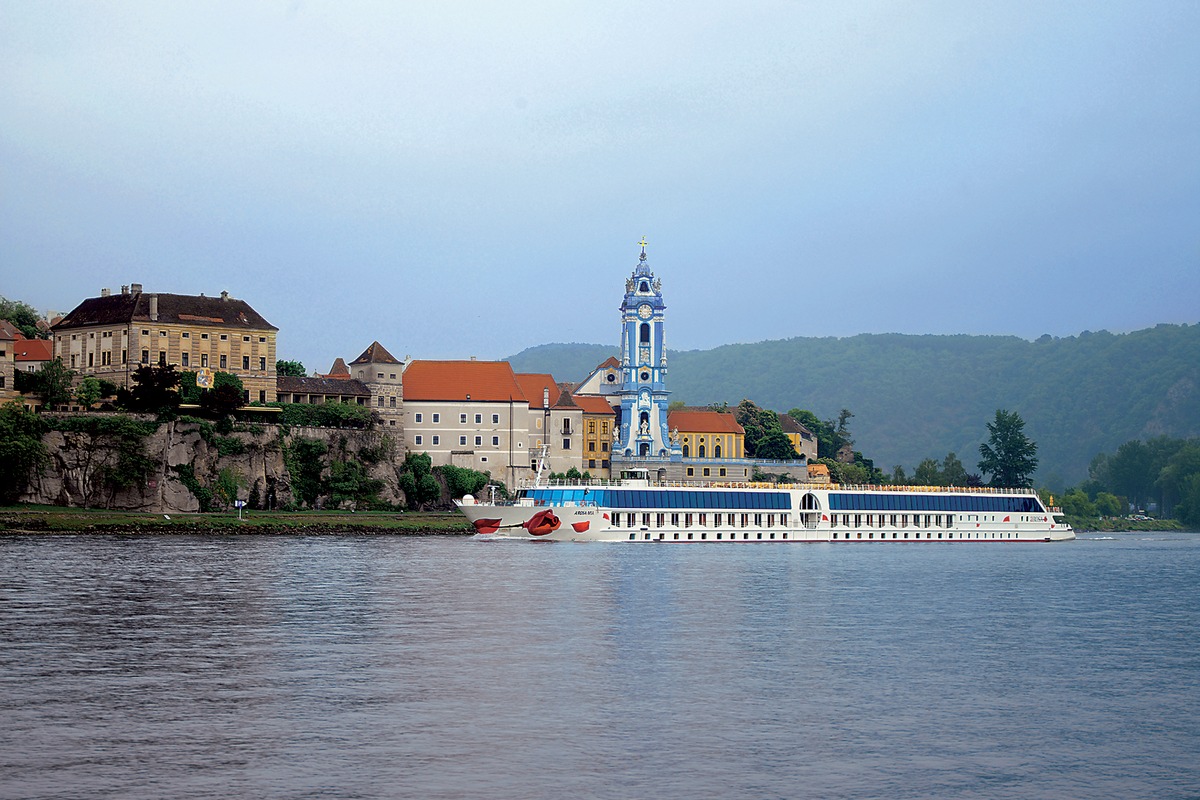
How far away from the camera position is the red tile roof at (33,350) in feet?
369

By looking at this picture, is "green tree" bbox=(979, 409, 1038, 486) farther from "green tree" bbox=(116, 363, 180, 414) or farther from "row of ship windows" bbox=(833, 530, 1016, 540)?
"green tree" bbox=(116, 363, 180, 414)

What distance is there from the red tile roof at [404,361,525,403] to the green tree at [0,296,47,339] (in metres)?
33.8

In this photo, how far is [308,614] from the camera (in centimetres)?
4078

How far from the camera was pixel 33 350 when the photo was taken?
11375cm

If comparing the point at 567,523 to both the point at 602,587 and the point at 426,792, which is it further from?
the point at 426,792

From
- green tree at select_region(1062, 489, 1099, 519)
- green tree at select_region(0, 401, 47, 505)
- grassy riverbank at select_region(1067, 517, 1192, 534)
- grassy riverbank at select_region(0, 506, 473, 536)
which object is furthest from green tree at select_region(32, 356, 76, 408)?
green tree at select_region(1062, 489, 1099, 519)

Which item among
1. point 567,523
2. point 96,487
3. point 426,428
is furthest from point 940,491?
point 96,487

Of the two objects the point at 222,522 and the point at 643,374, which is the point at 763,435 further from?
A: the point at 222,522

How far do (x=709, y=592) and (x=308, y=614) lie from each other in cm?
1668

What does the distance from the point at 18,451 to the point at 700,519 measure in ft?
144

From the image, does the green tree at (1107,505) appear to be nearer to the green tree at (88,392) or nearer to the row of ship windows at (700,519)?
the row of ship windows at (700,519)

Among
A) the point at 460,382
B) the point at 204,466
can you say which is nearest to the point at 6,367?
the point at 204,466

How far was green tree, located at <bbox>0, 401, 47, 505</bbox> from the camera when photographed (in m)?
88.2

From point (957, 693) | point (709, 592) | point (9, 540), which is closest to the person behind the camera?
point (957, 693)
